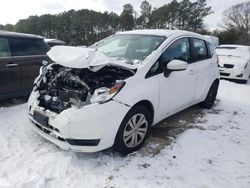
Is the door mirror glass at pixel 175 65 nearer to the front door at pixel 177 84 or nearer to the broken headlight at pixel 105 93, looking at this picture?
the front door at pixel 177 84

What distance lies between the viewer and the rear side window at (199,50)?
4.67m

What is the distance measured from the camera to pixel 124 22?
32250 mm

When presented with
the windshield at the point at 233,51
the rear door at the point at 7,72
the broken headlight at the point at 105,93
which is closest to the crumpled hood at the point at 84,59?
the broken headlight at the point at 105,93

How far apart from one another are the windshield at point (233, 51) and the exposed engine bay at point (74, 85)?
7.83 metres

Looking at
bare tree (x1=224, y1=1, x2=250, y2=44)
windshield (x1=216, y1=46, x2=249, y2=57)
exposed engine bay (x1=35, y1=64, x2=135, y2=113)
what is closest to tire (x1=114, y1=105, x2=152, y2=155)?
exposed engine bay (x1=35, y1=64, x2=135, y2=113)

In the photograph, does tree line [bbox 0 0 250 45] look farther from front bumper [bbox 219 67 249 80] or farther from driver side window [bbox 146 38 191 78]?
driver side window [bbox 146 38 191 78]

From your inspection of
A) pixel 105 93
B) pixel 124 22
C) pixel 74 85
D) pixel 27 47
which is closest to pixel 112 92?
pixel 105 93

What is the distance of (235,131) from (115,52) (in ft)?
7.93

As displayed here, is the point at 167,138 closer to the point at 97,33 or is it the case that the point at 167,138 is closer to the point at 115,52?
the point at 115,52

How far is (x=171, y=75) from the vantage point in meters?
3.84

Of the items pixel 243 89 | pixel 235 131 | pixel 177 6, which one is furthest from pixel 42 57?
pixel 177 6

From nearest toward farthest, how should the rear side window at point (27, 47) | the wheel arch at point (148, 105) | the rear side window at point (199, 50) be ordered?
the wheel arch at point (148, 105)
the rear side window at point (199, 50)
the rear side window at point (27, 47)

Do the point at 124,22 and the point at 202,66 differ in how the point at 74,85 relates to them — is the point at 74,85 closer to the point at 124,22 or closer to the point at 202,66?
the point at 202,66

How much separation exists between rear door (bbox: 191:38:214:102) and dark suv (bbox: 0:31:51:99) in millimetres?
3167
